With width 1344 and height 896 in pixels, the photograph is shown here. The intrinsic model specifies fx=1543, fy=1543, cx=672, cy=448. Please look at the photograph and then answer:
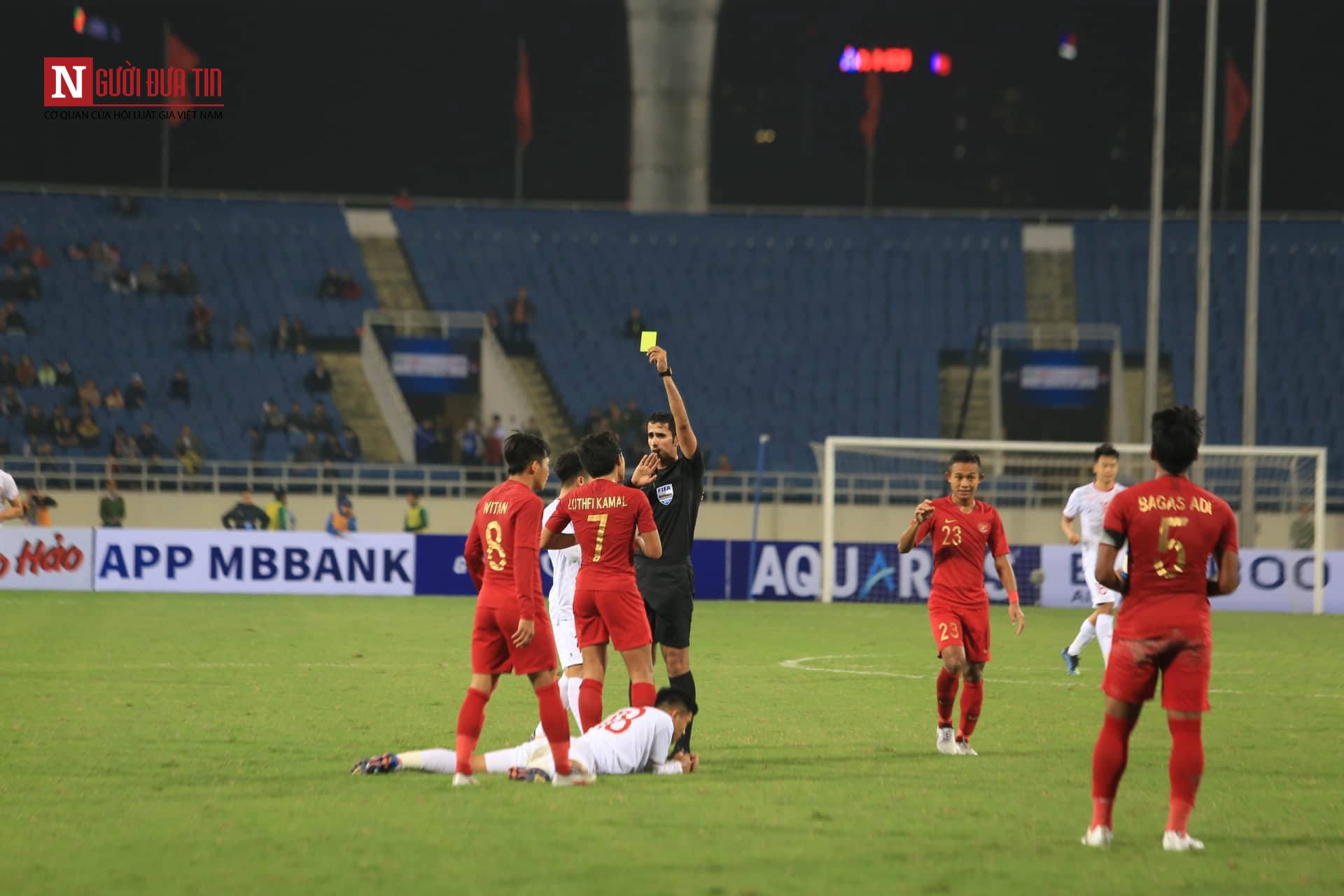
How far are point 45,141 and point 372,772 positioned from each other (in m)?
47.2

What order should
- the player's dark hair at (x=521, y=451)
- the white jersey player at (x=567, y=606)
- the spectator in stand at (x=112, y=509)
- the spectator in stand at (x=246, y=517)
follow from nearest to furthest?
the player's dark hair at (x=521, y=451) < the white jersey player at (x=567, y=606) < the spectator in stand at (x=246, y=517) < the spectator in stand at (x=112, y=509)

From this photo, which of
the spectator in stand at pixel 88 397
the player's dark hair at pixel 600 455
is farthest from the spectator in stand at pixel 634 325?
the player's dark hair at pixel 600 455

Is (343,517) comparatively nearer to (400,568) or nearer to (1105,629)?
(400,568)

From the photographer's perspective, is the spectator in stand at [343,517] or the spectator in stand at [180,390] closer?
the spectator in stand at [343,517]

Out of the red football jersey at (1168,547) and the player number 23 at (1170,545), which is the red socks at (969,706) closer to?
the red football jersey at (1168,547)

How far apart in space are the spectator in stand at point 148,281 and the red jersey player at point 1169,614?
36.9 meters

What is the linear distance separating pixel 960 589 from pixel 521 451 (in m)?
3.42

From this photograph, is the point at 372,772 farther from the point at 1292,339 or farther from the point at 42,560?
the point at 1292,339

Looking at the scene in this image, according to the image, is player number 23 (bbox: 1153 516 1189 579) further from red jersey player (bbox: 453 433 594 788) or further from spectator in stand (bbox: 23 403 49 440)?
spectator in stand (bbox: 23 403 49 440)

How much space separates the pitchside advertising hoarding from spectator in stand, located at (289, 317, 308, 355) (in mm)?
13358

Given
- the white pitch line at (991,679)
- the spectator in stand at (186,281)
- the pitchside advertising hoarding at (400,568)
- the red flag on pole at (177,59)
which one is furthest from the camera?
the red flag on pole at (177,59)

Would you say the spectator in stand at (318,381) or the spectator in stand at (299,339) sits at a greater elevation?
the spectator in stand at (299,339)

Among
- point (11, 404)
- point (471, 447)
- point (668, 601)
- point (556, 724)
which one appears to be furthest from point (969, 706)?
point (11, 404)

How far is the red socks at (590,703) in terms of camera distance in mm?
9148
